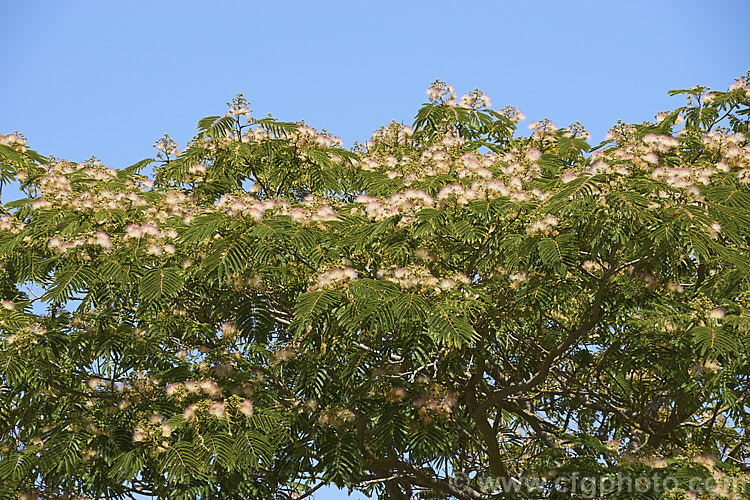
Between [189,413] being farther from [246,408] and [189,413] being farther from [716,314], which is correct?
[716,314]

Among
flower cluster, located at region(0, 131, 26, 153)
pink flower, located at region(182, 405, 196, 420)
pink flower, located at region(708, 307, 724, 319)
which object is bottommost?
pink flower, located at region(182, 405, 196, 420)

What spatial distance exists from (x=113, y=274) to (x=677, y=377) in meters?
4.49

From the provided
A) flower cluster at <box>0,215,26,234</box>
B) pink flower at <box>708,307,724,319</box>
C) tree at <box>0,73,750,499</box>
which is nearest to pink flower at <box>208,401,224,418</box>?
tree at <box>0,73,750,499</box>

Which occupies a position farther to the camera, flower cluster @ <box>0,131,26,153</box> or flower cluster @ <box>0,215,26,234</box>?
flower cluster @ <box>0,131,26,153</box>

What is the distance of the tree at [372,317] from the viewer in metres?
6.20

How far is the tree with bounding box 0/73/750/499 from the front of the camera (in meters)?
6.20

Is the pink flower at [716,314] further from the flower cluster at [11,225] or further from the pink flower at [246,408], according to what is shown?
the flower cluster at [11,225]

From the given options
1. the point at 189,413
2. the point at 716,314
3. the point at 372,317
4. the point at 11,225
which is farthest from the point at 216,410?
the point at 716,314

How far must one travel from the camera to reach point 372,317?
18.7ft

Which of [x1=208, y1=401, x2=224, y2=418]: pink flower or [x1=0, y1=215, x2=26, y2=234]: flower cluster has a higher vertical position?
[x1=0, y1=215, x2=26, y2=234]: flower cluster

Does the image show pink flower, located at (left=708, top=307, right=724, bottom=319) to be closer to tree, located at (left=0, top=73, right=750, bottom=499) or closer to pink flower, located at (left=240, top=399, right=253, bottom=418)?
tree, located at (left=0, top=73, right=750, bottom=499)

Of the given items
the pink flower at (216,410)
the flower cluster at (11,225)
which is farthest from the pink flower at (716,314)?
the flower cluster at (11,225)

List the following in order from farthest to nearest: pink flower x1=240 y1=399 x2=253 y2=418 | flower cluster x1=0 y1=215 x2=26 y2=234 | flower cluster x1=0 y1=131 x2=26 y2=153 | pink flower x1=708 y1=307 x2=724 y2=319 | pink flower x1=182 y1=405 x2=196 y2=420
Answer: flower cluster x1=0 y1=131 x2=26 y2=153 < flower cluster x1=0 y1=215 x2=26 y2=234 < pink flower x1=240 y1=399 x2=253 y2=418 < pink flower x1=182 y1=405 x2=196 y2=420 < pink flower x1=708 y1=307 x2=724 y2=319

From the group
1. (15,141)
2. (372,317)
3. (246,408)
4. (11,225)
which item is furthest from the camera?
(15,141)
